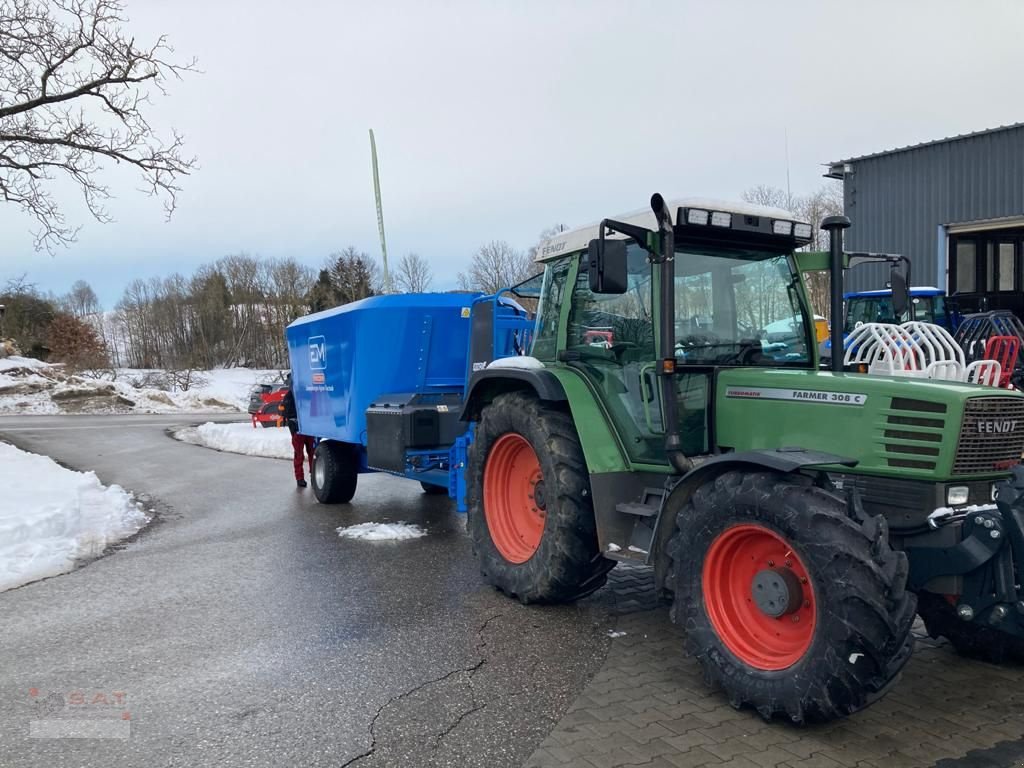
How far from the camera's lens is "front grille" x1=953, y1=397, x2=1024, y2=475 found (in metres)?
3.63

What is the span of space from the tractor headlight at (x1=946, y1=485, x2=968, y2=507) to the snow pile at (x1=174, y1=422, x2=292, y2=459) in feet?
41.6

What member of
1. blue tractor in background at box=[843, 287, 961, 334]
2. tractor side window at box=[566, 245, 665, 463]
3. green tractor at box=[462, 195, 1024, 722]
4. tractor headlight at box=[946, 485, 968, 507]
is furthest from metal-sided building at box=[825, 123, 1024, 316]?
tractor headlight at box=[946, 485, 968, 507]

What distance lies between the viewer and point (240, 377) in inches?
1873

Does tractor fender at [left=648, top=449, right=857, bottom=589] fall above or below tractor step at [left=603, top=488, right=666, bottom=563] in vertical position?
above

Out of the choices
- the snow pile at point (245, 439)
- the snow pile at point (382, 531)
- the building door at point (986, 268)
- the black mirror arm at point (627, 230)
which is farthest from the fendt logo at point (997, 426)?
the building door at point (986, 268)

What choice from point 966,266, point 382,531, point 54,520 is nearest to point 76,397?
point 54,520

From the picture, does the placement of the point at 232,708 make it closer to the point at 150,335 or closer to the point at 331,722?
the point at 331,722

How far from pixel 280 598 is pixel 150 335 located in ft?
194

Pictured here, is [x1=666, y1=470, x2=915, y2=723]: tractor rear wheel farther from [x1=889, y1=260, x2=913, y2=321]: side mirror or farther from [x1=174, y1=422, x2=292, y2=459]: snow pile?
[x1=174, y1=422, x2=292, y2=459]: snow pile

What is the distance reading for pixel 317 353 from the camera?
945 cm

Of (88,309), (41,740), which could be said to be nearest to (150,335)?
(88,309)

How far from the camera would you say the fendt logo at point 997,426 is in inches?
145

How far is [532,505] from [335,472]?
438 centimetres

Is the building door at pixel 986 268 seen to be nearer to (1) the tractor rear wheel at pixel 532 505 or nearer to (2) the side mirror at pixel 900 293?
(2) the side mirror at pixel 900 293
